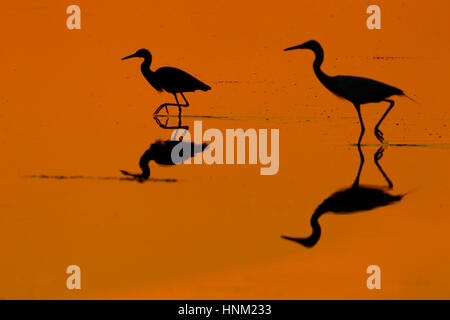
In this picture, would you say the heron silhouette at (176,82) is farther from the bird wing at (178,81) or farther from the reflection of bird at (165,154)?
the reflection of bird at (165,154)

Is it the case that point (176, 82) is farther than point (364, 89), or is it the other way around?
point (176, 82)

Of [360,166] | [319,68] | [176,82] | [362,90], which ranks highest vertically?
[176,82]

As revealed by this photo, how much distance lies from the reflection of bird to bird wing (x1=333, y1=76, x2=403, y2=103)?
65.3 inches

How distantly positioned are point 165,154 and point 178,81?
341 centimetres

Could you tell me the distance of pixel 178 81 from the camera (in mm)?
13016

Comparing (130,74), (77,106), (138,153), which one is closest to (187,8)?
(130,74)

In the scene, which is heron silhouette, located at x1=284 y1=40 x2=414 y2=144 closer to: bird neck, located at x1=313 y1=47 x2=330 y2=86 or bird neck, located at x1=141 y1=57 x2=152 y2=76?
bird neck, located at x1=313 y1=47 x2=330 y2=86

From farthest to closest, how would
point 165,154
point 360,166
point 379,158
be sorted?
1. point 165,154
2. point 379,158
3. point 360,166

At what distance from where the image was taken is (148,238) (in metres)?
6.86

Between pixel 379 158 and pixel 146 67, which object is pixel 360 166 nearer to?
pixel 379 158

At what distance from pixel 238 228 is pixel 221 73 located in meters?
8.47

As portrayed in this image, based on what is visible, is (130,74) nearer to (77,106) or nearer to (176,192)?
(77,106)

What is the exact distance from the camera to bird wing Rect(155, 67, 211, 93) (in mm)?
12977

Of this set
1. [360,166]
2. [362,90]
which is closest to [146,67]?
[362,90]
